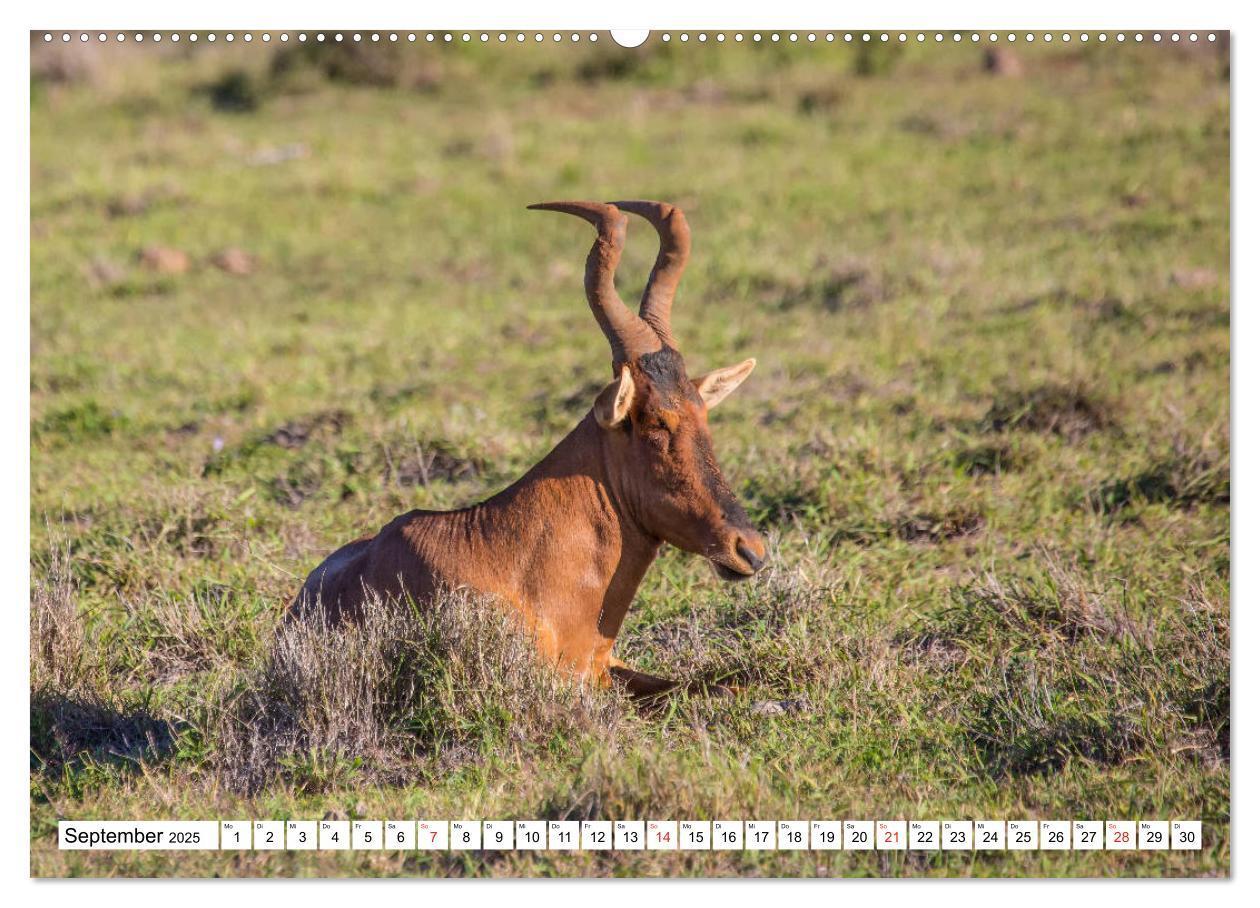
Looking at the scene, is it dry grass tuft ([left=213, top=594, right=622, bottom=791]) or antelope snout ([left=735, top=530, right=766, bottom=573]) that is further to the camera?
dry grass tuft ([left=213, top=594, right=622, bottom=791])

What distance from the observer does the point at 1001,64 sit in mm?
16734

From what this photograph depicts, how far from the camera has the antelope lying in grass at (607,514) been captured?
17.5 ft

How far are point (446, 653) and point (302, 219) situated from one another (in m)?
9.98

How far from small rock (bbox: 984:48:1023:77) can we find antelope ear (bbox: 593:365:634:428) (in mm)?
12524

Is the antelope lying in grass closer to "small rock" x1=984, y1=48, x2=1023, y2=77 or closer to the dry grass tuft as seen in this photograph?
the dry grass tuft

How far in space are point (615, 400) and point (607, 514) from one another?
0.57m

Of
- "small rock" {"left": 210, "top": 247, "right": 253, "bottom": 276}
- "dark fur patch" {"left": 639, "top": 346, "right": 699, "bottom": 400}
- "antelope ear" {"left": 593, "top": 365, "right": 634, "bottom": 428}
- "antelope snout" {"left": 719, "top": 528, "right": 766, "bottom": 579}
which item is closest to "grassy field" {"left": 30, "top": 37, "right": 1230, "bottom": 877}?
"small rock" {"left": 210, "top": 247, "right": 253, "bottom": 276}

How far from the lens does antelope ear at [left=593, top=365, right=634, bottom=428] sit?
5.14 metres

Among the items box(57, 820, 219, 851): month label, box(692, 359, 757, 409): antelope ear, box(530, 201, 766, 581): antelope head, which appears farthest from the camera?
box(692, 359, 757, 409): antelope ear

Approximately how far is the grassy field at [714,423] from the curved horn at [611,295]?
3.41 ft

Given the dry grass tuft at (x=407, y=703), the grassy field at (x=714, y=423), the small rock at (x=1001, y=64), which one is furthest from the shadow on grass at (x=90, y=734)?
the small rock at (x=1001, y=64)

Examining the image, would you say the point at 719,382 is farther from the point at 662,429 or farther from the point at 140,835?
the point at 140,835

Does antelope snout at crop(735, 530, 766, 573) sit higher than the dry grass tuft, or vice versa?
antelope snout at crop(735, 530, 766, 573)

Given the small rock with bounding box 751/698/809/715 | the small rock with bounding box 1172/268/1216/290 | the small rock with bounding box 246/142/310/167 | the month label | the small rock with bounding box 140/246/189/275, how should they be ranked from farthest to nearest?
1. the small rock with bounding box 246/142/310/167
2. the small rock with bounding box 140/246/189/275
3. the small rock with bounding box 1172/268/1216/290
4. the small rock with bounding box 751/698/809/715
5. the month label
